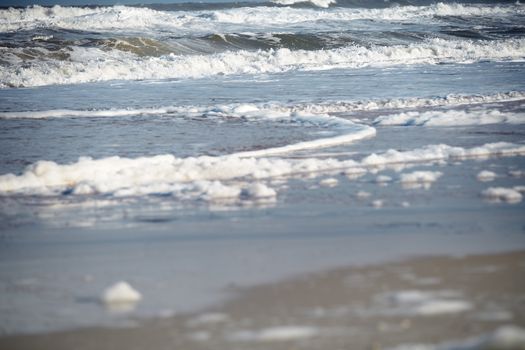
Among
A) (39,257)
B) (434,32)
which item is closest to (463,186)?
(39,257)

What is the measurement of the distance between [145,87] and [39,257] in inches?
529

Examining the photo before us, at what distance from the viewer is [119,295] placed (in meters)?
3.38

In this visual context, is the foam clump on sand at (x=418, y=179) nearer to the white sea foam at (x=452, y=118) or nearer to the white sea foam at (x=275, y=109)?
the white sea foam at (x=452, y=118)

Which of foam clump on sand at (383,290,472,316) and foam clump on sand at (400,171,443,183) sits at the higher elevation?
foam clump on sand at (383,290,472,316)

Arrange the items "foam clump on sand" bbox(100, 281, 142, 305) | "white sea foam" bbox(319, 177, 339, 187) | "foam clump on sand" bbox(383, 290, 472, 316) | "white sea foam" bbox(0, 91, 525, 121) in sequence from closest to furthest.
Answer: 1. "foam clump on sand" bbox(383, 290, 472, 316)
2. "foam clump on sand" bbox(100, 281, 142, 305)
3. "white sea foam" bbox(319, 177, 339, 187)
4. "white sea foam" bbox(0, 91, 525, 121)

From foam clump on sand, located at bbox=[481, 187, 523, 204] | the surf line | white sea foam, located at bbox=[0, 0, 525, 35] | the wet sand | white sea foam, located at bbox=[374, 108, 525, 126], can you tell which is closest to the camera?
the wet sand

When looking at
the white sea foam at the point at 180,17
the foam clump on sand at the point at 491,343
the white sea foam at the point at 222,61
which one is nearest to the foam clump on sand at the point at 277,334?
the foam clump on sand at the point at 491,343

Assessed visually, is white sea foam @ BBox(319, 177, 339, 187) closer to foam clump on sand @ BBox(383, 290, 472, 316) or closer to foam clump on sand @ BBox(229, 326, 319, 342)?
foam clump on sand @ BBox(383, 290, 472, 316)

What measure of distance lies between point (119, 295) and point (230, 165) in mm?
3361

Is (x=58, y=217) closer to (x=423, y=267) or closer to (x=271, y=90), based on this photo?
(x=423, y=267)

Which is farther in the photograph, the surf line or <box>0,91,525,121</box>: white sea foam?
<box>0,91,525,121</box>: white sea foam

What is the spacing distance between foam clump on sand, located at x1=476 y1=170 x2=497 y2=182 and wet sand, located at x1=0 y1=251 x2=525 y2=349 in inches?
98.1

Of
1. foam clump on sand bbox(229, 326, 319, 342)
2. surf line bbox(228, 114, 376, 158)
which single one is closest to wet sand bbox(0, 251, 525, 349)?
foam clump on sand bbox(229, 326, 319, 342)

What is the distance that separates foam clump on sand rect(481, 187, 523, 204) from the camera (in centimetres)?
528
